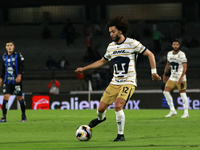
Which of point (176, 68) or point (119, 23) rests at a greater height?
point (119, 23)

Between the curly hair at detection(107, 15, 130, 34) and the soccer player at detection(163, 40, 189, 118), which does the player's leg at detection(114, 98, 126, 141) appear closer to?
the curly hair at detection(107, 15, 130, 34)

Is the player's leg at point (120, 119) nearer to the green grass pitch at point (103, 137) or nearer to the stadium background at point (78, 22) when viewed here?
the green grass pitch at point (103, 137)

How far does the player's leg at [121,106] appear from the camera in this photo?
7629 millimetres

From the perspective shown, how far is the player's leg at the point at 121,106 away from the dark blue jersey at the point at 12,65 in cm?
439

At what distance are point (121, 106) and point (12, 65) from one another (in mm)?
4620

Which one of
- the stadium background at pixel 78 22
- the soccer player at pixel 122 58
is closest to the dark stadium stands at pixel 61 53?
the stadium background at pixel 78 22

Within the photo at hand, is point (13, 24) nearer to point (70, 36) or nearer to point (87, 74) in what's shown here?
point (70, 36)

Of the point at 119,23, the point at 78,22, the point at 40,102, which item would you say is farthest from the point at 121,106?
the point at 78,22

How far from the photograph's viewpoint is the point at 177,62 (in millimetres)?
13141

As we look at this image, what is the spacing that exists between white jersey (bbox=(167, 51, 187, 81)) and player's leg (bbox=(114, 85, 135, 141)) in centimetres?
552

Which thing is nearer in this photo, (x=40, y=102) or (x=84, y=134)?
(x=84, y=134)

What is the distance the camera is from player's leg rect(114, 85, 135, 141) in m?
7.63

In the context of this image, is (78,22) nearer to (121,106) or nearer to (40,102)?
(40,102)

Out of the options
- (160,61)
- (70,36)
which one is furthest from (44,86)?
(70,36)
